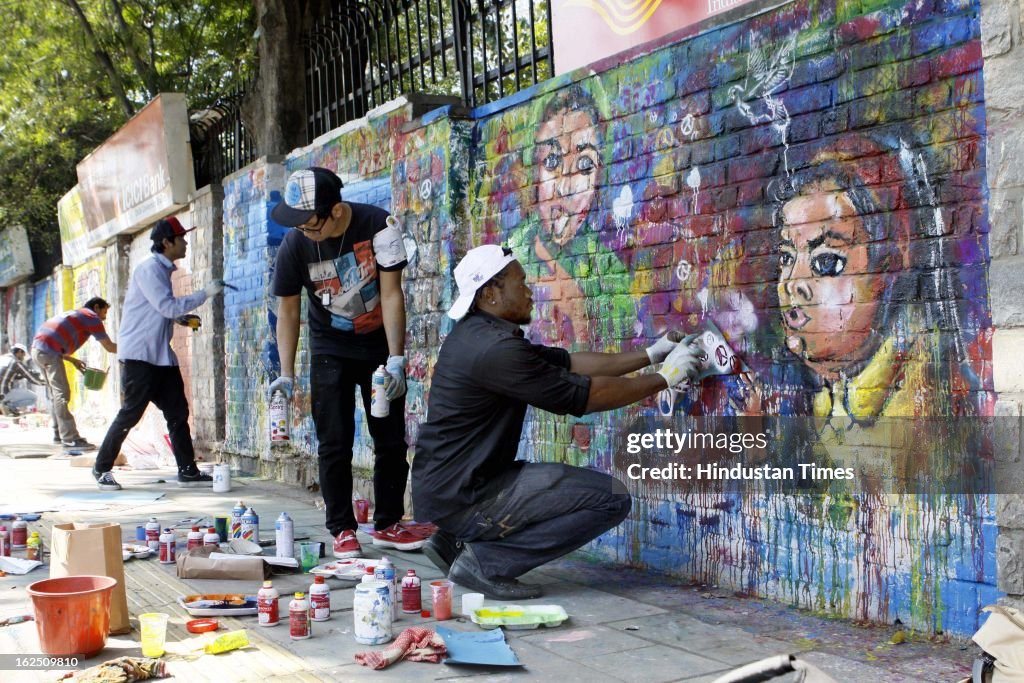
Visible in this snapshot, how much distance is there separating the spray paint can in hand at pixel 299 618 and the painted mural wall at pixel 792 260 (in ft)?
5.96

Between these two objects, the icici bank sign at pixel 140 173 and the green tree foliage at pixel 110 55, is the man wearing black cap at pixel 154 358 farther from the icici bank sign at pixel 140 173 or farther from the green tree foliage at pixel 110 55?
the green tree foliage at pixel 110 55

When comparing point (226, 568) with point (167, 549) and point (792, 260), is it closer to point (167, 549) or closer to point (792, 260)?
point (167, 549)

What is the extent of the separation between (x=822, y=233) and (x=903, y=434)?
864 millimetres

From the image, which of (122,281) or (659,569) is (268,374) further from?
(122,281)

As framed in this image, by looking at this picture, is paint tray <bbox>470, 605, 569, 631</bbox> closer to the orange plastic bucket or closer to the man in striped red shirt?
the orange plastic bucket

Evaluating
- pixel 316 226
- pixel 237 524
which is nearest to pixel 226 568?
pixel 237 524

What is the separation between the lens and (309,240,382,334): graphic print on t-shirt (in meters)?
5.63

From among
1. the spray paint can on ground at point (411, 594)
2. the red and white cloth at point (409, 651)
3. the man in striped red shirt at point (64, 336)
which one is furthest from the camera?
the man in striped red shirt at point (64, 336)

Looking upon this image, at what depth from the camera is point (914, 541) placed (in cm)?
374

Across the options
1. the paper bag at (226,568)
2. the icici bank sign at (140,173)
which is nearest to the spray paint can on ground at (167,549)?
the paper bag at (226,568)

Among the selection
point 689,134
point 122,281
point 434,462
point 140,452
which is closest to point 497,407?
point 434,462

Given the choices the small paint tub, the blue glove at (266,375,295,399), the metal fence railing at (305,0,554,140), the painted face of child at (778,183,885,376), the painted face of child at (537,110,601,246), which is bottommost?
the blue glove at (266,375,295,399)

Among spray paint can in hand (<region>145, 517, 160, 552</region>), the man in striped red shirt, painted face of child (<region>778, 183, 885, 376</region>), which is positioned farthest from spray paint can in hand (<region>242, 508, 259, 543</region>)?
the man in striped red shirt

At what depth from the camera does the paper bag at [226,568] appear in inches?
195
